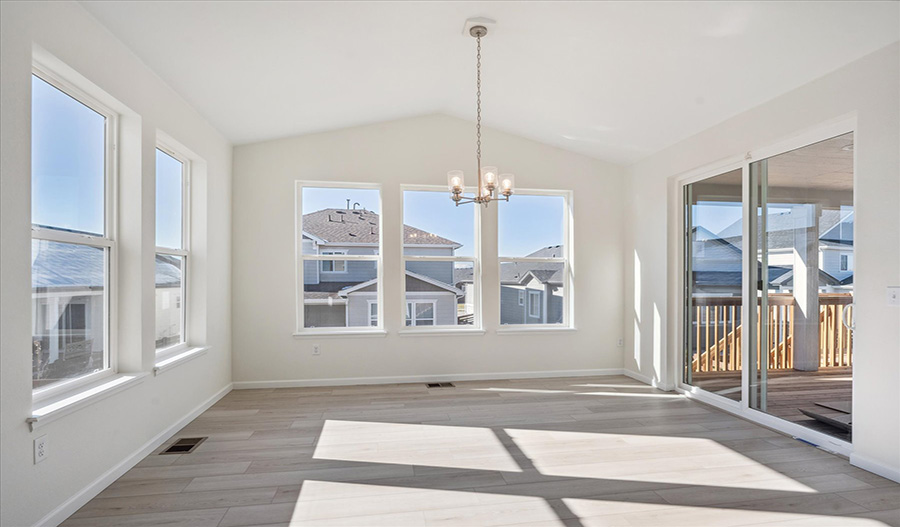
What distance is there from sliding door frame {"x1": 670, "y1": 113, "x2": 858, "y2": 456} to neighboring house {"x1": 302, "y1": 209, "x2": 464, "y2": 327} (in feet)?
8.17

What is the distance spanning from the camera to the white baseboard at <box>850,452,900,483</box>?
265 cm

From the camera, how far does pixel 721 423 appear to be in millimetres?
3707

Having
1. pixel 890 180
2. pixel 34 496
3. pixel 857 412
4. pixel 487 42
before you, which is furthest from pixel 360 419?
pixel 890 180

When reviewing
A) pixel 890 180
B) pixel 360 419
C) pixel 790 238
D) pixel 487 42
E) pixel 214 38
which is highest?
pixel 487 42

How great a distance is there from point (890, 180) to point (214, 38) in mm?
4265

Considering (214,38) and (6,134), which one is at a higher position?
(214,38)

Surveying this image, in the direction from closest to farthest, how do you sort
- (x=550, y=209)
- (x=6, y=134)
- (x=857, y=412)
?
(x=6, y=134), (x=857, y=412), (x=550, y=209)

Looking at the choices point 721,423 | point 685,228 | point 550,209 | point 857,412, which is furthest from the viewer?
point 550,209

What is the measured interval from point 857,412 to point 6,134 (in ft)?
15.9

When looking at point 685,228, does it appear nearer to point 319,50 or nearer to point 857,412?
point 857,412

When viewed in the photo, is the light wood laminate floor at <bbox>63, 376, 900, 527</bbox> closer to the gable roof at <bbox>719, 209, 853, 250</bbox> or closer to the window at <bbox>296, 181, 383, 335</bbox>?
the window at <bbox>296, 181, 383, 335</bbox>

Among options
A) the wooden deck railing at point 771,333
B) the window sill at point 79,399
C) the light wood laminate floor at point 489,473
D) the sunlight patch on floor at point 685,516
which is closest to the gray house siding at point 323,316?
the light wood laminate floor at point 489,473

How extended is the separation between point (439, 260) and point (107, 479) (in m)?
3.50

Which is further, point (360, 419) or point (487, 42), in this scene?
point (360, 419)
